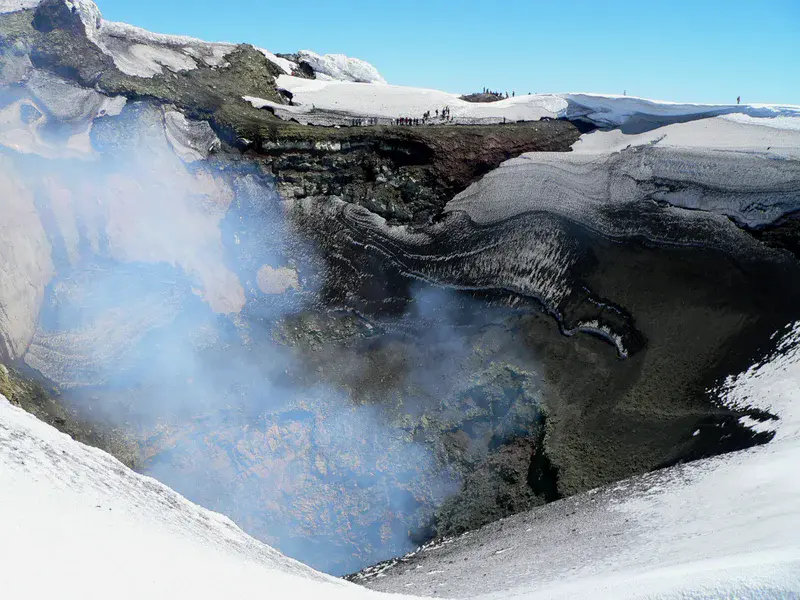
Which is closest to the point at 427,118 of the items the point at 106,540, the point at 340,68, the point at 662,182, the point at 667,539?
the point at 662,182

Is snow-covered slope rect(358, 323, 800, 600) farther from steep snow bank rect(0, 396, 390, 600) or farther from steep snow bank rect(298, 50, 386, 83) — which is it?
steep snow bank rect(298, 50, 386, 83)

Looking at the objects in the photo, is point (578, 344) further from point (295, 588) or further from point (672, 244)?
point (295, 588)

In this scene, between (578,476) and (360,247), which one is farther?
(360,247)

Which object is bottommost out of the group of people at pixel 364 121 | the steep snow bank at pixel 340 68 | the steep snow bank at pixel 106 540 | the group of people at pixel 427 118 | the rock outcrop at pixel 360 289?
the steep snow bank at pixel 106 540

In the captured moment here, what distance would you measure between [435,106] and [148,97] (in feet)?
24.9

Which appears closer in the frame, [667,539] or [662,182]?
[667,539]

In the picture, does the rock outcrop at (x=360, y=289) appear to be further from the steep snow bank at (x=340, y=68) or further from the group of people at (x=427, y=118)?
the steep snow bank at (x=340, y=68)

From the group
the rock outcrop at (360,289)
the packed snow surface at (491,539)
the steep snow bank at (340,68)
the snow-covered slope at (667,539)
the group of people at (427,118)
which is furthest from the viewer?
the steep snow bank at (340,68)

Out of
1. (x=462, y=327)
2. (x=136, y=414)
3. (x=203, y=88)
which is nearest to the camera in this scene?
(x=136, y=414)

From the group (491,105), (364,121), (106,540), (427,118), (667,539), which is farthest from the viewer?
(491,105)

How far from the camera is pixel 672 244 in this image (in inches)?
544

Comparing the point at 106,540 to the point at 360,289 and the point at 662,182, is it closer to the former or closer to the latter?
the point at 360,289

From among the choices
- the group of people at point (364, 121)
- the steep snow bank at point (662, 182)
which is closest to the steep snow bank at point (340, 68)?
the group of people at point (364, 121)

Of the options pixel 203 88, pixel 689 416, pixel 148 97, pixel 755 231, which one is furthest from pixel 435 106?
pixel 689 416
